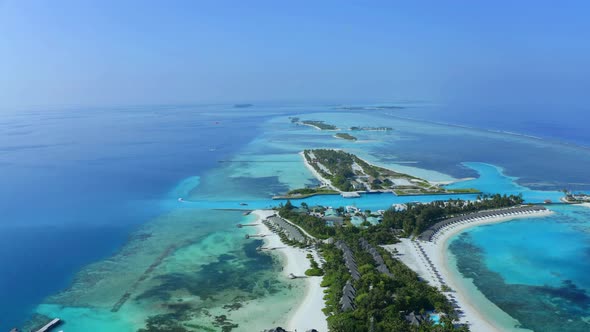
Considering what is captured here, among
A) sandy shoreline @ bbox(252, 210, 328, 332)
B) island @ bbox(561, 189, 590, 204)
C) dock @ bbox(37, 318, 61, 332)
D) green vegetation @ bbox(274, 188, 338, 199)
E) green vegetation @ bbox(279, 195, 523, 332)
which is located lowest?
dock @ bbox(37, 318, 61, 332)

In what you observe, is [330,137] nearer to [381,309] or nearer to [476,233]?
[476,233]

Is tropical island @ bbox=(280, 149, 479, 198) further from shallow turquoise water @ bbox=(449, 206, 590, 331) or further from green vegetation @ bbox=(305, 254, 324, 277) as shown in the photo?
green vegetation @ bbox=(305, 254, 324, 277)

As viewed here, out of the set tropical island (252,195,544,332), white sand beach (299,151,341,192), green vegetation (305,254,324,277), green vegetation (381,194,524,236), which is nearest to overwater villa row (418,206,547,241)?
tropical island (252,195,544,332)

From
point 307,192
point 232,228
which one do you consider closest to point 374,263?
point 232,228

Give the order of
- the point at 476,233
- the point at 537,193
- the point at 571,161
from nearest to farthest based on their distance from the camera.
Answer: the point at 476,233 < the point at 537,193 < the point at 571,161

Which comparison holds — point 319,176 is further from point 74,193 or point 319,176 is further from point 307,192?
point 74,193

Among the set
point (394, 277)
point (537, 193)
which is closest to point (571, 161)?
point (537, 193)
